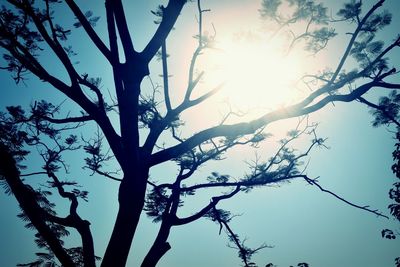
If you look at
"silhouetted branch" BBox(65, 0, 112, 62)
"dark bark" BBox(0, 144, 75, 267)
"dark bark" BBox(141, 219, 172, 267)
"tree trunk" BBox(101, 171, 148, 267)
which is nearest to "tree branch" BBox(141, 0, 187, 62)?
"silhouetted branch" BBox(65, 0, 112, 62)

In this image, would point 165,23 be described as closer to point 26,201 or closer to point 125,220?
point 125,220

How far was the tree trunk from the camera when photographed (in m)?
2.96

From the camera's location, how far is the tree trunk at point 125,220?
296 centimetres

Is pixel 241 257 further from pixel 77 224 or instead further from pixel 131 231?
pixel 77 224

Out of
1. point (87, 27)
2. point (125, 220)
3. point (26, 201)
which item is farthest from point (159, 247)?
point (87, 27)

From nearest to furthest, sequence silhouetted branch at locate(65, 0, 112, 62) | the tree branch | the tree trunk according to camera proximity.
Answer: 1. the tree trunk
2. silhouetted branch at locate(65, 0, 112, 62)
3. the tree branch

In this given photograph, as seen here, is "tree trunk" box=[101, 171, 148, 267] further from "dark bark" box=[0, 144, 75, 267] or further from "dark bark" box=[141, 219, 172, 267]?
"dark bark" box=[141, 219, 172, 267]

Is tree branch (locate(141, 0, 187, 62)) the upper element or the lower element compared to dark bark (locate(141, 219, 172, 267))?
upper

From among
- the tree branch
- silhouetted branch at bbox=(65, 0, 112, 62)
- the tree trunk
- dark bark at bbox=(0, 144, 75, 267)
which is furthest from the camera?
the tree branch

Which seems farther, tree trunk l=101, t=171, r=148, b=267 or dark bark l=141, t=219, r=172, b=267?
dark bark l=141, t=219, r=172, b=267

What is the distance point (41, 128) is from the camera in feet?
17.2

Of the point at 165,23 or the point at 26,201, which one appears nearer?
the point at 26,201

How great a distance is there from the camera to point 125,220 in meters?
3.16

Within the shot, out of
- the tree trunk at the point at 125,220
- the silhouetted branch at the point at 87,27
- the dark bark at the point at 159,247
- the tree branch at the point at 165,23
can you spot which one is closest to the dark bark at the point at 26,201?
the tree trunk at the point at 125,220
